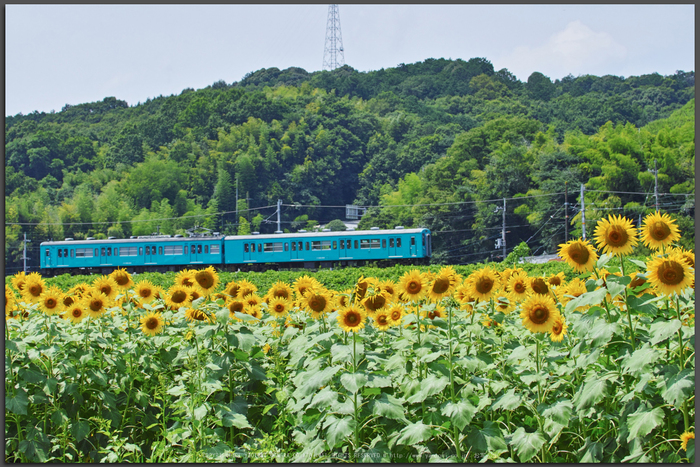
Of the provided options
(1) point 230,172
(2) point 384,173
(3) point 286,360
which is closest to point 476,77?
(2) point 384,173

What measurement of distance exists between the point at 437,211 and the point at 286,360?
152 ft

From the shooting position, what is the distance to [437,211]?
50125mm

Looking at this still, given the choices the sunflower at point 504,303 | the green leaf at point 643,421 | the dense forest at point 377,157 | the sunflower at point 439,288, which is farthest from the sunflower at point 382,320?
the dense forest at point 377,157

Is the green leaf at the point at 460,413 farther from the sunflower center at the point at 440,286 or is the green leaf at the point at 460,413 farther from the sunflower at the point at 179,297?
the sunflower at the point at 179,297

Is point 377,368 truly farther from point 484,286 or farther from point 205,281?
point 205,281

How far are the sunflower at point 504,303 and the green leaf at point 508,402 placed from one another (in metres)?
0.63

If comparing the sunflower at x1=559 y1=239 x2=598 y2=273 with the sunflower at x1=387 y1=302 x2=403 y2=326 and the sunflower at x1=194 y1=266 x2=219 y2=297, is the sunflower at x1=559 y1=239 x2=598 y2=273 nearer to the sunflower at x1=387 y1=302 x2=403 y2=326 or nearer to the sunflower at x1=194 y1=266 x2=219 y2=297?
the sunflower at x1=387 y1=302 x2=403 y2=326

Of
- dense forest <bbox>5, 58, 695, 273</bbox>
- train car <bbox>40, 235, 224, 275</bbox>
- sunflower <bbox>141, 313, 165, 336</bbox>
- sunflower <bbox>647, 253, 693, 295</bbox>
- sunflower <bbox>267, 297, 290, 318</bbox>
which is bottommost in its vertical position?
train car <bbox>40, 235, 224, 275</bbox>

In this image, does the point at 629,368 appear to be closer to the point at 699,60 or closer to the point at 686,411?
A: the point at 686,411

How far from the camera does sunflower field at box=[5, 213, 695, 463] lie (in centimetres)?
302

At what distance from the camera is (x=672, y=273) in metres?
2.84

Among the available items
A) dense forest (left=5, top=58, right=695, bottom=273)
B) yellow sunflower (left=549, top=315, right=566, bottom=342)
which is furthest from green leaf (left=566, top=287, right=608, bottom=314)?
dense forest (left=5, top=58, right=695, bottom=273)

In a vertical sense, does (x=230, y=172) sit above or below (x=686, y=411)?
above

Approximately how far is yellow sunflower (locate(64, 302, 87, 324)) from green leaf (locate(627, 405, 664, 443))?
3249mm
